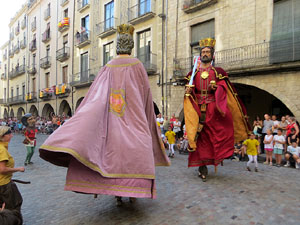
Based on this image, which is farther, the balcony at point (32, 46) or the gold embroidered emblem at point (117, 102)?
the balcony at point (32, 46)

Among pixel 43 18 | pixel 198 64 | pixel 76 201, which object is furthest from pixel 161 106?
pixel 43 18

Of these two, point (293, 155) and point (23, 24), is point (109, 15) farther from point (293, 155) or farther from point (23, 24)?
point (23, 24)

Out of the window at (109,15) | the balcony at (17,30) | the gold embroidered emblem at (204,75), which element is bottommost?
the gold embroidered emblem at (204,75)

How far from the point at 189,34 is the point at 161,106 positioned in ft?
13.8

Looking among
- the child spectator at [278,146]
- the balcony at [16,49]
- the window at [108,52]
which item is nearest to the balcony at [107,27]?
the window at [108,52]

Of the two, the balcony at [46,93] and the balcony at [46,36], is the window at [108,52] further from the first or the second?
the balcony at [46,36]

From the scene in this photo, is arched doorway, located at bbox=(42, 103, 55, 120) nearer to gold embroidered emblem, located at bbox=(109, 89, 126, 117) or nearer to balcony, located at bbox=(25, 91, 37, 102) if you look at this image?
balcony, located at bbox=(25, 91, 37, 102)

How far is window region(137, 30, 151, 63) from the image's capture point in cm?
1562

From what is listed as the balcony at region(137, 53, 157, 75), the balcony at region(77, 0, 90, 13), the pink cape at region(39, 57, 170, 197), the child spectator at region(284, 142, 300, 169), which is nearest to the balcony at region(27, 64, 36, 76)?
the balcony at region(77, 0, 90, 13)

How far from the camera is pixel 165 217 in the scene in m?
3.07

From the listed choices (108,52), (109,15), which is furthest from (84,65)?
(109,15)

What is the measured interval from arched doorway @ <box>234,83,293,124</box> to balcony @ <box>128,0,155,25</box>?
679 cm

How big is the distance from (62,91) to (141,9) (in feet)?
37.2

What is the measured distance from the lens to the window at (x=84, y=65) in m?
21.2
